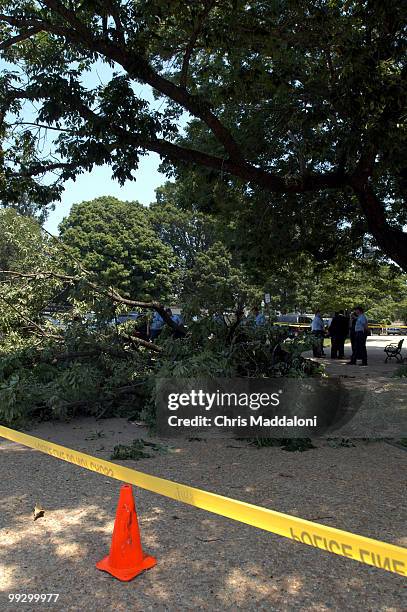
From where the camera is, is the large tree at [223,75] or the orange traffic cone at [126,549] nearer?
the orange traffic cone at [126,549]

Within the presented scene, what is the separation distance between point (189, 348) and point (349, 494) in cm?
381

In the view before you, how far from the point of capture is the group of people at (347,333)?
14.2 m

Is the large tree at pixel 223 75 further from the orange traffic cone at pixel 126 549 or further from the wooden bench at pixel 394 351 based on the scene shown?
the wooden bench at pixel 394 351

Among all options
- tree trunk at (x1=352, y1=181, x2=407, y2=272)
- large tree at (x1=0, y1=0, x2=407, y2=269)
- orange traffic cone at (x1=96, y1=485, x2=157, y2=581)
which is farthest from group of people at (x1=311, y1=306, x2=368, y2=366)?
orange traffic cone at (x1=96, y1=485, x2=157, y2=581)

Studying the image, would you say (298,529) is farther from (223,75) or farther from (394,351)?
(394,351)

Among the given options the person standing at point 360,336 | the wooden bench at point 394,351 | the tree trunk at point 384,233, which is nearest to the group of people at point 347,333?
the person standing at point 360,336

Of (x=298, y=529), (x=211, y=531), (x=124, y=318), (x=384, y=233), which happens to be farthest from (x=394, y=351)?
(x=298, y=529)

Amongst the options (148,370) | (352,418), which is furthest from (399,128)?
(148,370)

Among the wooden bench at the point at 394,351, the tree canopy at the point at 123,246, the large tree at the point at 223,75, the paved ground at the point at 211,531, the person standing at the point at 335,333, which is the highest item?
the tree canopy at the point at 123,246

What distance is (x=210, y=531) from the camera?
3748 millimetres

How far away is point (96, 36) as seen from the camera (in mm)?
7188

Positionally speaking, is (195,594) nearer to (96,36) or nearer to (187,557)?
(187,557)

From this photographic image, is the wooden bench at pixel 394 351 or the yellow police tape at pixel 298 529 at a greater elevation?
the wooden bench at pixel 394 351

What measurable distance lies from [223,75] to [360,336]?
8.16 meters
